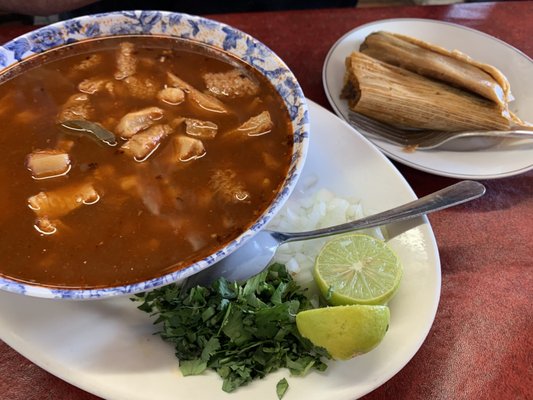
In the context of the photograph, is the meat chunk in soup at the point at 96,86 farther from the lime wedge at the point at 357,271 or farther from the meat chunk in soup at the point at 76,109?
the lime wedge at the point at 357,271

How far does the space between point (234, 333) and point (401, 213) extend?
1.85 feet

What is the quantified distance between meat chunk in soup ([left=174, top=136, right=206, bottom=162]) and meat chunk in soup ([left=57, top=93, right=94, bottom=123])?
27 cm

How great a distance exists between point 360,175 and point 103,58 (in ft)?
2.82

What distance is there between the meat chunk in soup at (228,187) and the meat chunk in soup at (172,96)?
29 centimetres

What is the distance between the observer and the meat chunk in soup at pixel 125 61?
154 cm

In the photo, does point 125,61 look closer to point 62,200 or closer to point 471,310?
point 62,200

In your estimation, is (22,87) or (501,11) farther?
(501,11)

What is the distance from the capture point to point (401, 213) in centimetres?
141

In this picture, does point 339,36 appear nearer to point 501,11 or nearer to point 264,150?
point 501,11

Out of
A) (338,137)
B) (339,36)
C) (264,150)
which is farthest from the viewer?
(339,36)

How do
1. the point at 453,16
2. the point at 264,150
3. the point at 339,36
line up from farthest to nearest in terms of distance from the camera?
the point at 453,16 < the point at 339,36 < the point at 264,150

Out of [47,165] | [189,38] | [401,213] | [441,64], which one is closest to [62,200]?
[47,165]

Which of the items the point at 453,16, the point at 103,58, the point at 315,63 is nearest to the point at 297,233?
the point at 103,58

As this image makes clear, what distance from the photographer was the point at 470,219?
5.48ft
